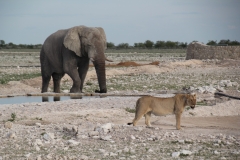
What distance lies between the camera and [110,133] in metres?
11.8

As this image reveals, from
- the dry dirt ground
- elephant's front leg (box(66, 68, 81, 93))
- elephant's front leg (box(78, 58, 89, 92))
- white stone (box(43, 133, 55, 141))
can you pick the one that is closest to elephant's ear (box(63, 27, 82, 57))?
elephant's front leg (box(78, 58, 89, 92))

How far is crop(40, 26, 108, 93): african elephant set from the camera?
22.5m

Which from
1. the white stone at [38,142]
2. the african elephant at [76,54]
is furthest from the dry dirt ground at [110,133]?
the african elephant at [76,54]

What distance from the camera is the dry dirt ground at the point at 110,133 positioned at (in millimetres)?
10250

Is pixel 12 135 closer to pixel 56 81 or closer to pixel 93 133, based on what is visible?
pixel 93 133

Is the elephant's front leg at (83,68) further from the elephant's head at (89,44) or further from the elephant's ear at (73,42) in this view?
the elephant's ear at (73,42)

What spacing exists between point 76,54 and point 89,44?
614 millimetres

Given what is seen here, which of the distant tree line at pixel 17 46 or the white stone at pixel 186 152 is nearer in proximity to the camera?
the white stone at pixel 186 152

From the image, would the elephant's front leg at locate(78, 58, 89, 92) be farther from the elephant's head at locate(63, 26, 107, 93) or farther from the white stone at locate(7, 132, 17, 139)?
the white stone at locate(7, 132, 17, 139)

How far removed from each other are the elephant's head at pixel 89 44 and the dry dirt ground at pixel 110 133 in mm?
4629

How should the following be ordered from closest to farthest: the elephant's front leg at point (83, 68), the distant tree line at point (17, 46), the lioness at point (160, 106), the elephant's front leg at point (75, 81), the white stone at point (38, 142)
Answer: the white stone at point (38, 142) < the lioness at point (160, 106) < the elephant's front leg at point (75, 81) < the elephant's front leg at point (83, 68) < the distant tree line at point (17, 46)

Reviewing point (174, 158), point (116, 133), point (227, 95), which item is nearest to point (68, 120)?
point (116, 133)

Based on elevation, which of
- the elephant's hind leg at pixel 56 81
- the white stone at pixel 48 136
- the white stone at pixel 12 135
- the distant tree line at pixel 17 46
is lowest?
the distant tree line at pixel 17 46

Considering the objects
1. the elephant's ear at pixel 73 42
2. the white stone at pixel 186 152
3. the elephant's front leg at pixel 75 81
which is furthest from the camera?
the elephant's ear at pixel 73 42
